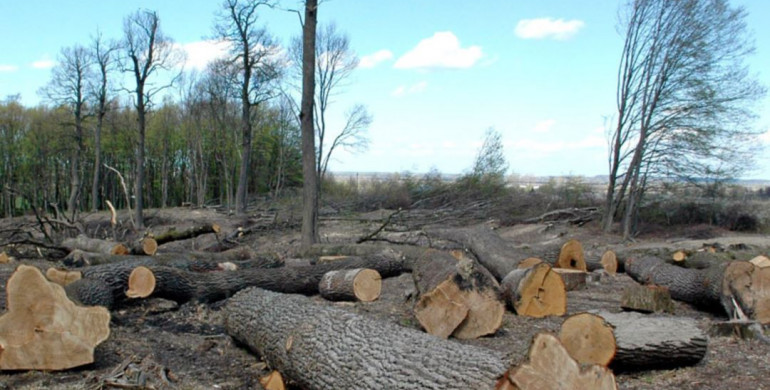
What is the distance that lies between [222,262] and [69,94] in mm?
21047

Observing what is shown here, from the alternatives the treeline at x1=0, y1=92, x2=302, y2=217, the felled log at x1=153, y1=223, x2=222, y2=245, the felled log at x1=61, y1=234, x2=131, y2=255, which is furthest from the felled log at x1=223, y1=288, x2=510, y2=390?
the treeline at x1=0, y1=92, x2=302, y2=217

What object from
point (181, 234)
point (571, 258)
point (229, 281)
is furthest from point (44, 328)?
point (571, 258)

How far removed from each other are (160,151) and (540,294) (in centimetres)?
3448

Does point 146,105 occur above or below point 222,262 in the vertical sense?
above

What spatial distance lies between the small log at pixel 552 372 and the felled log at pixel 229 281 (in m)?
5.63

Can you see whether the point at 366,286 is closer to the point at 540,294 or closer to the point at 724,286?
the point at 540,294

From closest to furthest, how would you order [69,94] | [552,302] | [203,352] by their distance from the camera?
[203,352] → [552,302] → [69,94]

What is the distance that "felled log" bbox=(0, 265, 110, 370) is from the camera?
198 inches

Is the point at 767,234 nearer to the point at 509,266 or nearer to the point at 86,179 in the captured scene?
the point at 509,266

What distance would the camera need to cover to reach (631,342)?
5090 millimetres

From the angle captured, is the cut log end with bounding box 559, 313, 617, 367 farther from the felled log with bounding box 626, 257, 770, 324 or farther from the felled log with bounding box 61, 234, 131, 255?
the felled log with bounding box 61, 234, 131, 255

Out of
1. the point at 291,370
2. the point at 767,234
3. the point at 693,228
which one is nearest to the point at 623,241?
the point at 693,228

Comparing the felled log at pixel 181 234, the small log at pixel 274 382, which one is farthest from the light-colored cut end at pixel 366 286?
the felled log at pixel 181 234

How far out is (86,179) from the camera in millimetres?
37781
